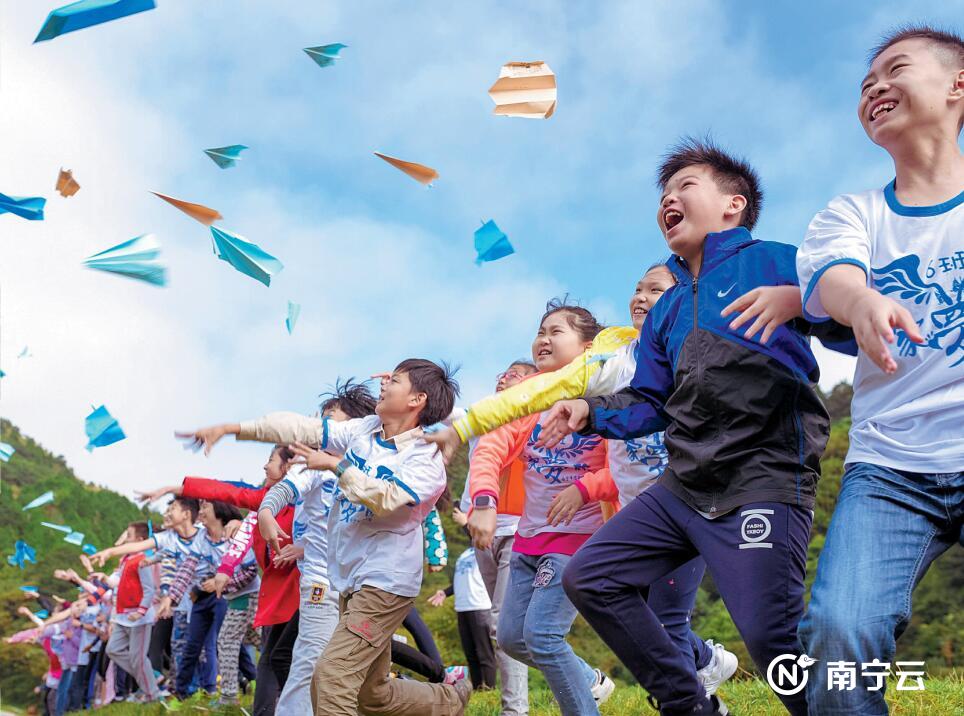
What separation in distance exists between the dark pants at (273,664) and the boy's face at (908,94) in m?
4.40

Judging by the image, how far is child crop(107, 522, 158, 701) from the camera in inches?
418

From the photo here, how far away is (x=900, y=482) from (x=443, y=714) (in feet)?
10.5

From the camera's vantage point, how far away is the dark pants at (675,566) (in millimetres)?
3008

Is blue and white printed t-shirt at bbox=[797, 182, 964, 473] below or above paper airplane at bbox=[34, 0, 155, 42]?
below

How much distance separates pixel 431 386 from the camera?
526cm

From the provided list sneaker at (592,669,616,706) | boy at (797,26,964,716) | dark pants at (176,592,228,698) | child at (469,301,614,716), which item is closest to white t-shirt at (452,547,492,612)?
dark pants at (176,592,228,698)

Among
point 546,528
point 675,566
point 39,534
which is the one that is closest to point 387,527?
point 546,528

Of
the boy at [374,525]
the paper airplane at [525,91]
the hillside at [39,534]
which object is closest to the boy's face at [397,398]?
the boy at [374,525]

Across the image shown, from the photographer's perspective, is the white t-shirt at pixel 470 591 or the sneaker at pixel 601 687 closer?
the sneaker at pixel 601 687

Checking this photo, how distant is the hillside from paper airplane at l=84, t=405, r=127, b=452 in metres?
22.8

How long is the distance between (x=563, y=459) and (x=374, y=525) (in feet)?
3.05

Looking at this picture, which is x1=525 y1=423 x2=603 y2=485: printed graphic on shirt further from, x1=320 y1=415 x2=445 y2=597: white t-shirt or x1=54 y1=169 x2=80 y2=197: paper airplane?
x1=54 y1=169 x2=80 y2=197: paper airplane

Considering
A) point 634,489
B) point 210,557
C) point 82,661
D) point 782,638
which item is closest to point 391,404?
point 634,489

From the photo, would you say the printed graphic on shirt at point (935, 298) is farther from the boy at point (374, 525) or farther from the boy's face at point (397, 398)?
the boy's face at point (397, 398)
